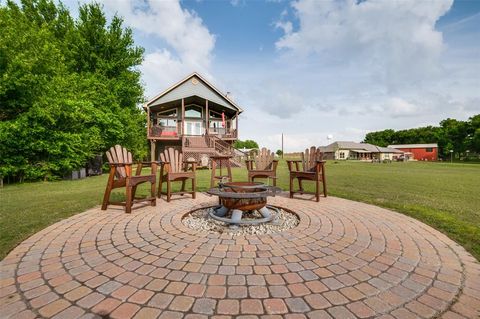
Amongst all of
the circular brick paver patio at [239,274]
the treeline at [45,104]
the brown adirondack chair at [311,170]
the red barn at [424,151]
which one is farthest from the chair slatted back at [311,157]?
the red barn at [424,151]

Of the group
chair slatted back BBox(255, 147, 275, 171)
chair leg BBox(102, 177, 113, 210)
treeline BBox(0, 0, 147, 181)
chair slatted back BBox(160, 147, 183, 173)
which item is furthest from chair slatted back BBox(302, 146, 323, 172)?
treeline BBox(0, 0, 147, 181)

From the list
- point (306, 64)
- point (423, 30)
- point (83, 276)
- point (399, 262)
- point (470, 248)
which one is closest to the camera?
point (83, 276)

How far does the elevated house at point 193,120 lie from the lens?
16906 mm

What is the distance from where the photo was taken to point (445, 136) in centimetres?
5025

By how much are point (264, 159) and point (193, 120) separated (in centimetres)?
1537

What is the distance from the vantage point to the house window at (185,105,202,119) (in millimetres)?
19716

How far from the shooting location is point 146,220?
319cm

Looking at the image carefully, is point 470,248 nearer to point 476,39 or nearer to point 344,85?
point 476,39

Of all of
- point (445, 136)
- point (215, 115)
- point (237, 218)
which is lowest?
point (237, 218)

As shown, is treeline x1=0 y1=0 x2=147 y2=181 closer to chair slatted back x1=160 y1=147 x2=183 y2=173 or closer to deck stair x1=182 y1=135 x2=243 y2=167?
deck stair x1=182 y1=135 x2=243 y2=167

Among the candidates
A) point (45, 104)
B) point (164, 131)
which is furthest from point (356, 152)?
point (45, 104)

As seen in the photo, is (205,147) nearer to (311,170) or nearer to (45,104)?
(45,104)

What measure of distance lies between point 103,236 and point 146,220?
0.67 meters

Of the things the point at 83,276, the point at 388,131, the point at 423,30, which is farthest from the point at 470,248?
the point at 388,131
